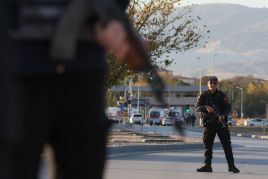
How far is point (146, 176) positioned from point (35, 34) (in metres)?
13.0

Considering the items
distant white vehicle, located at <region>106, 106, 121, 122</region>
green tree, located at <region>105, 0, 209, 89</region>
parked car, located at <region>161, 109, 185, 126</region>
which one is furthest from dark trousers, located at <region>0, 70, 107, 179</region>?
green tree, located at <region>105, 0, 209, 89</region>

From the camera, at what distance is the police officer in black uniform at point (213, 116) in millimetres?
16469

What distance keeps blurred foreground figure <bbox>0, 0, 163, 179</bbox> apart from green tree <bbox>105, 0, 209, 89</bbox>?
99.7ft

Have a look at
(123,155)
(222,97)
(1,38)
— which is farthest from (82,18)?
(123,155)

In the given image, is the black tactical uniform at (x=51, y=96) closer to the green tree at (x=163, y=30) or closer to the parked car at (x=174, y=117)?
the parked car at (x=174, y=117)

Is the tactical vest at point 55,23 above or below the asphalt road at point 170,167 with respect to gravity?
above

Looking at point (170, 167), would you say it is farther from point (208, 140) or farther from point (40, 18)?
point (40, 18)

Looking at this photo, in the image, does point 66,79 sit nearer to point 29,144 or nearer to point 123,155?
point 29,144

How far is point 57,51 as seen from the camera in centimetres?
253

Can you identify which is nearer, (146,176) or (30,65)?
(30,65)

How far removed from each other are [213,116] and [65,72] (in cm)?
1408

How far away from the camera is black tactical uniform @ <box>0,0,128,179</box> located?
8.23ft

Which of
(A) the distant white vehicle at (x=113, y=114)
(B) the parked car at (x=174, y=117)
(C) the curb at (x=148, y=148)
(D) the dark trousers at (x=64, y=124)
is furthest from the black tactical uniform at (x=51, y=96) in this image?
(C) the curb at (x=148, y=148)

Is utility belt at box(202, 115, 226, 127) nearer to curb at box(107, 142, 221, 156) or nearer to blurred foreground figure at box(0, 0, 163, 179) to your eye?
curb at box(107, 142, 221, 156)
